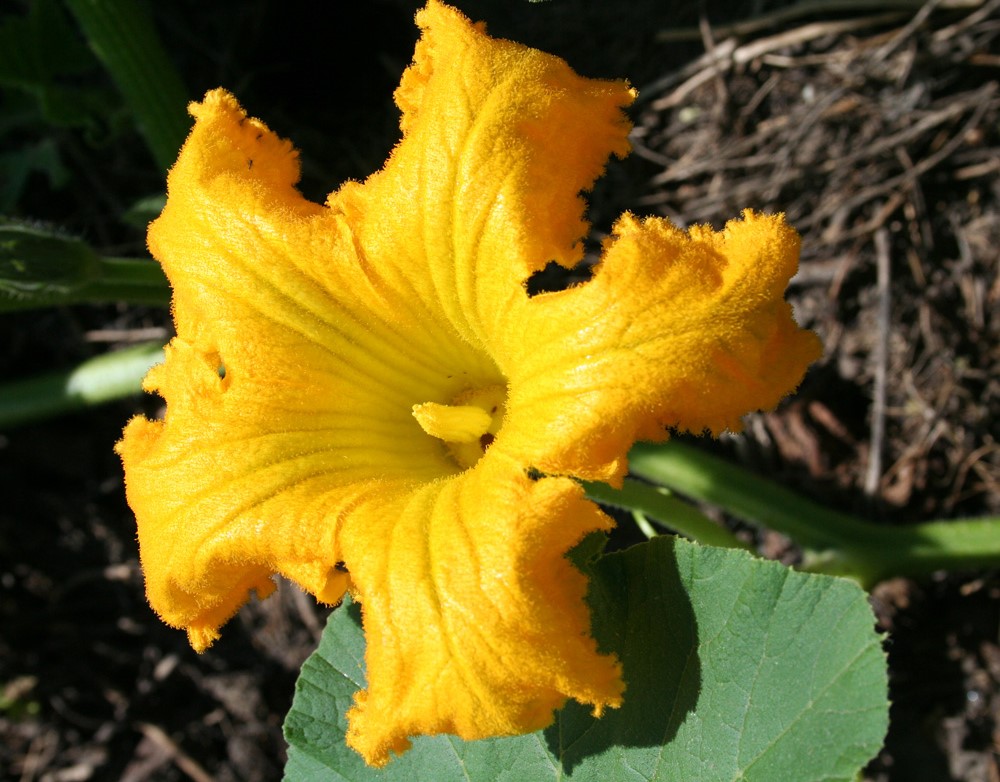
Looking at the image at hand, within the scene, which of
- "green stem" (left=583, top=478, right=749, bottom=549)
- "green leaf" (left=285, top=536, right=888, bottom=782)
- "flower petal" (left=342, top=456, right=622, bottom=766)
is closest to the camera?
"flower petal" (left=342, top=456, right=622, bottom=766)

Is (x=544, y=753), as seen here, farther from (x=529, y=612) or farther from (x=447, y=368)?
(x=447, y=368)

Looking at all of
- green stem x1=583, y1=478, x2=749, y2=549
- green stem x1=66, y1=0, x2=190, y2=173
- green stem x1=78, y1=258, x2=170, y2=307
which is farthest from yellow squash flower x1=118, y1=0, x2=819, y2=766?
green stem x1=66, y1=0, x2=190, y2=173

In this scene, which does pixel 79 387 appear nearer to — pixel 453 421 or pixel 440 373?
pixel 440 373

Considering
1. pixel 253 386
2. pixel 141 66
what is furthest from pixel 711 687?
pixel 141 66

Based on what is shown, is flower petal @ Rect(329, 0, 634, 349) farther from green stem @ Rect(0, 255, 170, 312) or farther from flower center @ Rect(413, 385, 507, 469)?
green stem @ Rect(0, 255, 170, 312)

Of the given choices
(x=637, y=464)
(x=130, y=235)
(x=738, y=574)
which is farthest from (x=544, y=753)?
(x=130, y=235)

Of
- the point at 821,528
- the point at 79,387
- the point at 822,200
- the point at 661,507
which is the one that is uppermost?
the point at 822,200
